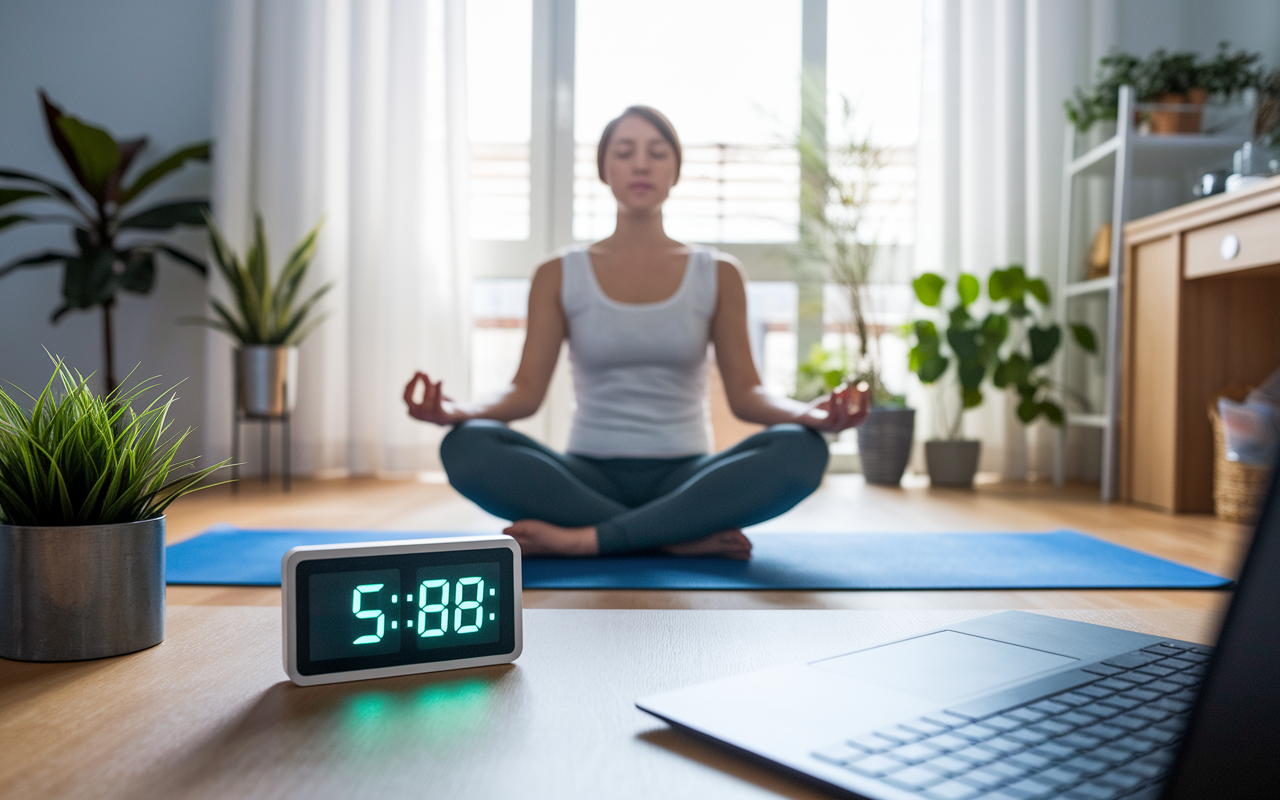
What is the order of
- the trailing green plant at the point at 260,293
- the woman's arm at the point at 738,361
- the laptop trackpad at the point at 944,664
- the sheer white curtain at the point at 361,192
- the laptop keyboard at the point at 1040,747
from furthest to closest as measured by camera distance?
the sheer white curtain at the point at 361,192 < the trailing green plant at the point at 260,293 < the woman's arm at the point at 738,361 < the laptop trackpad at the point at 944,664 < the laptop keyboard at the point at 1040,747

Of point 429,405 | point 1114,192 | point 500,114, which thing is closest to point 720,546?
point 429,405

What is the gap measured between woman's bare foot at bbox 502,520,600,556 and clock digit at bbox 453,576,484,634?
2.38ft

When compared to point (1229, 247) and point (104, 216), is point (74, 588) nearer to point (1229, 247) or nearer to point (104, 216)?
point (1229, 247)

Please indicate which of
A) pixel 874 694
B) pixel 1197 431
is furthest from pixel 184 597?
pixel 1197 431

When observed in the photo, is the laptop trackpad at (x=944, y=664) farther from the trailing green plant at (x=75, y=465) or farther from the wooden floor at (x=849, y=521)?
the trailing green plant at (x=75, y=465)

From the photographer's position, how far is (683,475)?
64.8 inches

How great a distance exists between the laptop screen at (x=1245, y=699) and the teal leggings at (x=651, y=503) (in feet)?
3.83

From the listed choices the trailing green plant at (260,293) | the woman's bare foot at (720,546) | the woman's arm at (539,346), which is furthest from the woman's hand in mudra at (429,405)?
the trailing green plant at (260,293)

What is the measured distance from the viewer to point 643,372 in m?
1.74

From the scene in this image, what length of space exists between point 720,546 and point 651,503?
0.47ft

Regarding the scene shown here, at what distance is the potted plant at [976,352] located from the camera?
2943mm

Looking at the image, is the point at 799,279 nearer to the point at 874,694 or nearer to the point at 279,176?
the point at 279,176

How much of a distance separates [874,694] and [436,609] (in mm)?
360

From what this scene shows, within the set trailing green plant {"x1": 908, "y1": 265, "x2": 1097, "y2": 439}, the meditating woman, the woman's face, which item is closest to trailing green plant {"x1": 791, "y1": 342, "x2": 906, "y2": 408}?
trailing green plant {"x1": 908, "y1": 265, "x2": 1097, "y2": 439}
